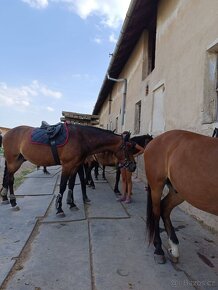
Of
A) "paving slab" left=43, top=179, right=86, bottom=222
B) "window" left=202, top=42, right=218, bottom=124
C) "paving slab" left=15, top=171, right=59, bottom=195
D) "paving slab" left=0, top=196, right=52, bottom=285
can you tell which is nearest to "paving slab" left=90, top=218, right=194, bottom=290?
"paving slab" left=43, top=179, right=86, bottom=222

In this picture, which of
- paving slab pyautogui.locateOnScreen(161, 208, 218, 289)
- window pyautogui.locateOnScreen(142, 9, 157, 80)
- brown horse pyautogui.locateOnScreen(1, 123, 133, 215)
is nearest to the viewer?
paving slab pyautogui.locateOnScreen(161, 208, 218, 289)

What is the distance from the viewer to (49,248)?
3.30 m

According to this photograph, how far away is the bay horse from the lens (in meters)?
2.53

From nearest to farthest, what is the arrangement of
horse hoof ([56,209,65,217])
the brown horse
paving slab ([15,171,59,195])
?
1. horse hoof ([56,209,65,217])
2. the brown horse
3. paving slab ([15,171,59,195])

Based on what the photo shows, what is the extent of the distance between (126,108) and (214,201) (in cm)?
964

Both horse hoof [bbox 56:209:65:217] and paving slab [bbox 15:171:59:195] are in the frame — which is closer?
horse hoof [bbox 56:209:65:217]

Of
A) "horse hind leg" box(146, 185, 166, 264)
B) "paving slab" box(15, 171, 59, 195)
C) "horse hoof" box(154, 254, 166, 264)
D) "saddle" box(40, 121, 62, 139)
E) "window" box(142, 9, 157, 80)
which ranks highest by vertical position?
"window" box(142, 9, 157, 80)

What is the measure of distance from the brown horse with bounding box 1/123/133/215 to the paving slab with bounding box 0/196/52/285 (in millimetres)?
331

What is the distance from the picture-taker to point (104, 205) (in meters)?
5.34

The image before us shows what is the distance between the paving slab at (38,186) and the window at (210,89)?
4017mm

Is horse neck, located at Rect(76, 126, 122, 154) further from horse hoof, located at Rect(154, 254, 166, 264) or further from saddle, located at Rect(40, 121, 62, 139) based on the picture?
horse hoof, located at Rect(154, 254, 166, 264)

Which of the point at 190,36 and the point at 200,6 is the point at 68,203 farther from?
the point at 200,6

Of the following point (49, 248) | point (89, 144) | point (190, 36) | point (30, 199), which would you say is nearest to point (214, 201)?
point (49, 248)

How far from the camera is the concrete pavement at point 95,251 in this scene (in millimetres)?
2566
